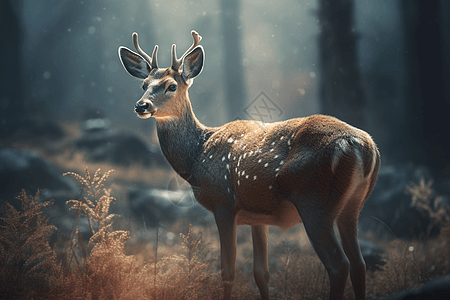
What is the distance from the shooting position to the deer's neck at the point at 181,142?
2725 mm

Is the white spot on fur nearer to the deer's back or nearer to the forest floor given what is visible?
the deer's back

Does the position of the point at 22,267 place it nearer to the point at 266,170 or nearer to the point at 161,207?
the point at 266,170

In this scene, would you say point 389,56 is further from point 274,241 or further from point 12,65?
point 12,65

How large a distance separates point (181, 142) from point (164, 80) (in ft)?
1.80

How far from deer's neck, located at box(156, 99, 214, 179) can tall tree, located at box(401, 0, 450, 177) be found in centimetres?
436

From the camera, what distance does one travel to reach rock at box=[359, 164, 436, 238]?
5.09m

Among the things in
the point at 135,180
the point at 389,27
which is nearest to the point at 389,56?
the point at 389,27

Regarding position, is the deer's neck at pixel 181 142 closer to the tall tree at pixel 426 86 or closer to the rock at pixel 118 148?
the rock at pixel 118 148

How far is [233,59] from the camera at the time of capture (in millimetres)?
5477

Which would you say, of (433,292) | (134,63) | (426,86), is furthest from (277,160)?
(426,86)

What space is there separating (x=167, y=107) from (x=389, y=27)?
468 cm

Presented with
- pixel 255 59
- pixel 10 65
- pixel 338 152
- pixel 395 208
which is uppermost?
pixel 10 65

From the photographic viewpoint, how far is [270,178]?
6.98 feet

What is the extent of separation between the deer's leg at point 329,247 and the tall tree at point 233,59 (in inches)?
143
